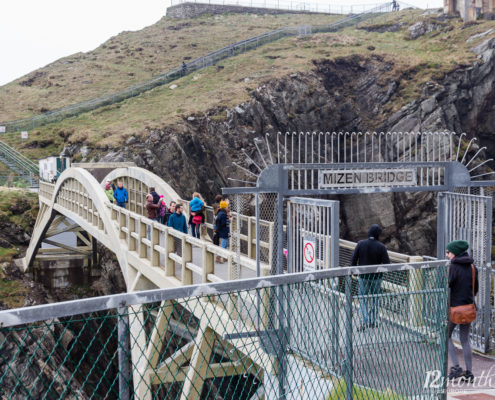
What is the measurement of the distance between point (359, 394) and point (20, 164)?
3535 centimetres

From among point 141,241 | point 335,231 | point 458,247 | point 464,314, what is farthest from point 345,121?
point 464,314

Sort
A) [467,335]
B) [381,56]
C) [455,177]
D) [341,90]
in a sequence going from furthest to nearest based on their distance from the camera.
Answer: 1. [381,56]
2. [341,90]
3. [455,177]
4. [467,335]

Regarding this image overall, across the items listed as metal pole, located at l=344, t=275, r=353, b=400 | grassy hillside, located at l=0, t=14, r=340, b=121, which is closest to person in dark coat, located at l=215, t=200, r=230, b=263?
metal pole, located at l=344, t=275, r=353, b=400

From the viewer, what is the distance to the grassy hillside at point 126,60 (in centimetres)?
5059

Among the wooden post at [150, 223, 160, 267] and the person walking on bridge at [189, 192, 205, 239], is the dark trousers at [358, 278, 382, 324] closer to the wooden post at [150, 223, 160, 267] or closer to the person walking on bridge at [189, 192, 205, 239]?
the wooden post at [150, 223, 160, 267]

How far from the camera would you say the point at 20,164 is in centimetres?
3584

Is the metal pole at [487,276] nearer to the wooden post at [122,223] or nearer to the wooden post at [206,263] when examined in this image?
the wooden post at [206,263]

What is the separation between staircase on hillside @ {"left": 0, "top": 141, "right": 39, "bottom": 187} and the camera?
113 ft

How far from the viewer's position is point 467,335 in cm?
656

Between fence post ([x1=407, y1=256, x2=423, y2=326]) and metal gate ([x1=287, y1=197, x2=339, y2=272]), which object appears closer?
fence post ([x1=407, y1=256, x2=423, y2=326])

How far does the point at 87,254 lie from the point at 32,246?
2929 millimetres

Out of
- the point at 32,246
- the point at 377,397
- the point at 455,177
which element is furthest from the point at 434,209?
Answer: the point at 377,397

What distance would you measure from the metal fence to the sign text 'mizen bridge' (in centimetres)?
3940

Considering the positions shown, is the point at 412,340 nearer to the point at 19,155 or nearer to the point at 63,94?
the point at 19,155
